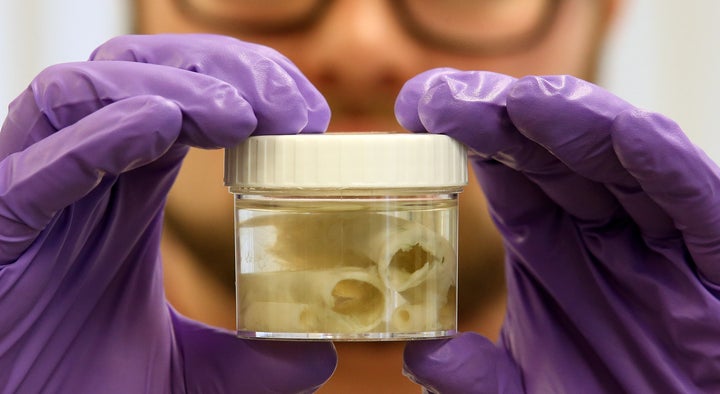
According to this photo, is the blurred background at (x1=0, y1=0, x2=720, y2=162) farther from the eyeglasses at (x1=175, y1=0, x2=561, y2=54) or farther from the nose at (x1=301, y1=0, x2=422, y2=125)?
the nose at (x1=301, y1=0, x2=422, y2=125)

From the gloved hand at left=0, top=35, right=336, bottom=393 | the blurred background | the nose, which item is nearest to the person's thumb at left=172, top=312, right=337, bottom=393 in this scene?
the gloved hand at left=0, top=35, right=336, bottom=393

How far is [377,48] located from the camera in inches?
50.6

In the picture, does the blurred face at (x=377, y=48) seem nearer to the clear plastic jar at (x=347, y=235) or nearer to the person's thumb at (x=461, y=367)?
the person's thumb at (x=461, y=367)

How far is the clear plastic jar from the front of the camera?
746 millimetres

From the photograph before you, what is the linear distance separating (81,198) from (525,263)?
0.53 m

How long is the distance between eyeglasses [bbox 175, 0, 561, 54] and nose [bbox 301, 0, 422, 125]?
32 millimetres

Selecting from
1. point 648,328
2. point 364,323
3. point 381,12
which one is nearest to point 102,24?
point 381,12

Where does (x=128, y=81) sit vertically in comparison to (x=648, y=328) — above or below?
above

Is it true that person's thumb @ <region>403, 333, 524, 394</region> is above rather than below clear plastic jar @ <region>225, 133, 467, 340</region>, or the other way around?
below

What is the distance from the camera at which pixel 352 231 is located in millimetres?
746

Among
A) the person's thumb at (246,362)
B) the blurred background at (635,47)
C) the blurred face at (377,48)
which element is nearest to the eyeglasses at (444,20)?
the blurred face at (377,48)

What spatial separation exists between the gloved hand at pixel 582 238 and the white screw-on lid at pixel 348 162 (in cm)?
6

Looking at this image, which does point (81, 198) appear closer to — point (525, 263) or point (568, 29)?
point (525, 263)

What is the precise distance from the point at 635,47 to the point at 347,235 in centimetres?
99
